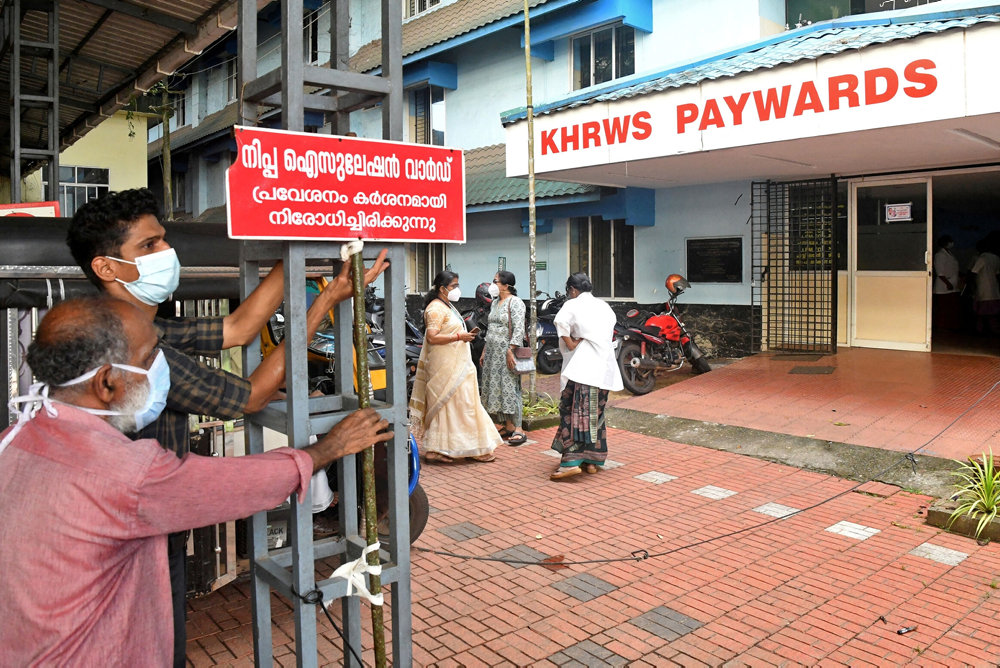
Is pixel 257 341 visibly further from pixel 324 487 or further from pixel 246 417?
pixel 324 487

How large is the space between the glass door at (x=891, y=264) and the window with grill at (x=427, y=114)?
8883 millimetres

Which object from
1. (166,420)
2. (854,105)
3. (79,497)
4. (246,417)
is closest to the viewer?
(79,497)

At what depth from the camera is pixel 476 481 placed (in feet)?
22.2

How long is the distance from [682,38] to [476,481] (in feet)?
27.5

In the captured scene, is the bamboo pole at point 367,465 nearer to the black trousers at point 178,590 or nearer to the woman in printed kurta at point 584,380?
the black trousers at point 178,590

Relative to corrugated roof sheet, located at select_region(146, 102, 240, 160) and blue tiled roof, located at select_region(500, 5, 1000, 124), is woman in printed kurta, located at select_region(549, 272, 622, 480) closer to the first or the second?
blue tiled roof, located at select_region(500, 5, 1000, 124)

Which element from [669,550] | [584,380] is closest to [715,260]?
[584,380]

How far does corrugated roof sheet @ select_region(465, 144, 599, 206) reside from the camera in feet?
43.0

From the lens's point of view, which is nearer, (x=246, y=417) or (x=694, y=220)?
(x=246, y=417)

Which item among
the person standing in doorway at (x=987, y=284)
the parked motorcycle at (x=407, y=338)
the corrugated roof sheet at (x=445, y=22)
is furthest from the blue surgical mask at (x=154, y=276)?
the person standing in doorway at (x=987, y=284)

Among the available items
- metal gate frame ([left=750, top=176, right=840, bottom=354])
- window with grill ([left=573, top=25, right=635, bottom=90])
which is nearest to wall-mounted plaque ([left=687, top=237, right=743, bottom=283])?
metal gate frame ([left=750, top=176, right=840, bottom=354])

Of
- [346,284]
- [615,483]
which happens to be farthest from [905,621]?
[346,284]

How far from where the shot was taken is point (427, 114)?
17.0m

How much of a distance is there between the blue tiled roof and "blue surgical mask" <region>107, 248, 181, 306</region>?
6693mm
